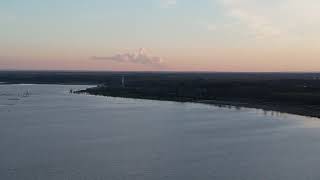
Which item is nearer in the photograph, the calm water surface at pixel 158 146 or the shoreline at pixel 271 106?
the calm water surface at pixel 158 146

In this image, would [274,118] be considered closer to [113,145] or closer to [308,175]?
[113,145]

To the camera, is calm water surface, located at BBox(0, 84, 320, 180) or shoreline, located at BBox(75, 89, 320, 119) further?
shoreline, located at BBox(75, 89, 320, 119)

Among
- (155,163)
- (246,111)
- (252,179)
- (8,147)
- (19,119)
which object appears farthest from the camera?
(246,111)

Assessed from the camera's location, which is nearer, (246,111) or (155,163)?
(155,163)

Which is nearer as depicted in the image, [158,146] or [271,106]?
A: [158,146]

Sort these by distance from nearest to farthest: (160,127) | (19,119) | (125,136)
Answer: (125,136) → (160,127) → (19,119)

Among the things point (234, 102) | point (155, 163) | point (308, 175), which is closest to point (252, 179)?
point (308, 175)

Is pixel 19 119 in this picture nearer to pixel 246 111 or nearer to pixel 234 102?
pixel 246 111
